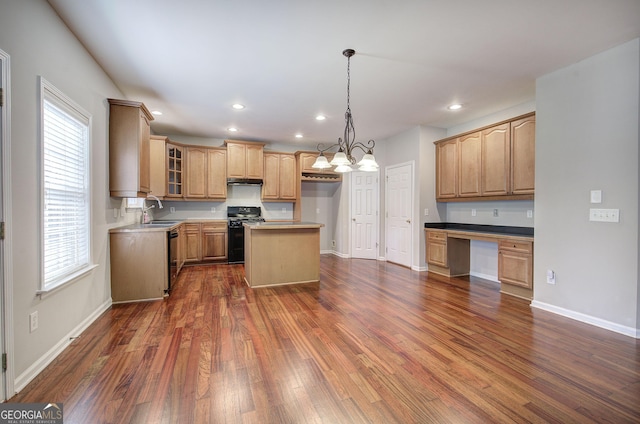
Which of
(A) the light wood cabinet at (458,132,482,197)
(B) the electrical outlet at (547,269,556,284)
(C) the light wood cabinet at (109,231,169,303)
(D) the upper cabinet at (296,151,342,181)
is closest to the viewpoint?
(B) the electrical outlet at (547,269,556,284)

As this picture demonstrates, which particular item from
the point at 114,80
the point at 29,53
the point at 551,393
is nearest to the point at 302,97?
the point at 114,80

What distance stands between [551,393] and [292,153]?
224 inches

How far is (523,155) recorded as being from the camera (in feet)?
12.4

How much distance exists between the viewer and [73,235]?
2568mm

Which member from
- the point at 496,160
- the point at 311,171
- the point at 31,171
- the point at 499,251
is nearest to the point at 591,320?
the point at 499,251

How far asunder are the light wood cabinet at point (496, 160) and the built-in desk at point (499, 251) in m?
0.62

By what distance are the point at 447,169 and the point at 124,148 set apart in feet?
15.9

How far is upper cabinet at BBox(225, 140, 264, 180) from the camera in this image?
5.96 metres

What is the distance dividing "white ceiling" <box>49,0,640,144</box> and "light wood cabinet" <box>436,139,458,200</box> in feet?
2.64

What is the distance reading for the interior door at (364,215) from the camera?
6441mm

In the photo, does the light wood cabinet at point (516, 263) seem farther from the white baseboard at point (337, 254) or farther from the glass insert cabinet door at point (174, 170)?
the glass insert cabinet door at point (174, 170)

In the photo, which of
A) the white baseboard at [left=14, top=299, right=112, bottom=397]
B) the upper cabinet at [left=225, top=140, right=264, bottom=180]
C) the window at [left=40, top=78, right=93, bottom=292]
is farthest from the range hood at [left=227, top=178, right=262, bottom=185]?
the white baseboard at [left=14, top=299, right=112, bottom=397]

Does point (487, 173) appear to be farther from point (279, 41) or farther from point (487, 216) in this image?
point (279, 41)

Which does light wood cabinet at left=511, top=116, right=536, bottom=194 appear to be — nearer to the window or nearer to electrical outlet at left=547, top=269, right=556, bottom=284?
electrical outlet at left=547, top=269, right=556, bottom=284
